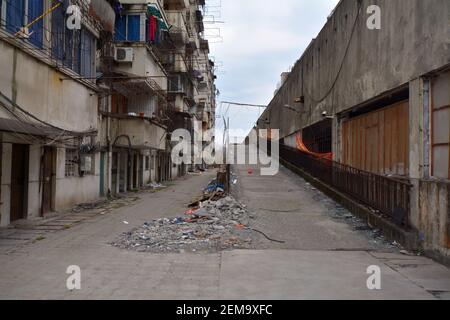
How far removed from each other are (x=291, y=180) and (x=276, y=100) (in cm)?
1514

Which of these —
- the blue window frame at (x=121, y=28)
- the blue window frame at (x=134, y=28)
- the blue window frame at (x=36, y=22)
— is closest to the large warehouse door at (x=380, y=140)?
the blue window frame at (x=36, y=22)

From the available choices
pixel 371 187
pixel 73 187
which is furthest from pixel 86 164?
pixel 371 187

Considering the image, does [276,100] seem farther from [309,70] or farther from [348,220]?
[348,220]

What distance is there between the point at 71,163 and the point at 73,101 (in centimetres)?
318

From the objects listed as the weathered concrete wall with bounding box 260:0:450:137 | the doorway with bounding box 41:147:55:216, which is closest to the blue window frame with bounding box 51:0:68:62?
the doorway with bounding box 41:147:55:216

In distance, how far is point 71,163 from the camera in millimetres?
14828

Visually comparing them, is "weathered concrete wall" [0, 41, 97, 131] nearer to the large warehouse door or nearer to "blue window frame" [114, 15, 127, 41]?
"blue window frame" [114, 15, 127, 41]

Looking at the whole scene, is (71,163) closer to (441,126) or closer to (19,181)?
(19,181)

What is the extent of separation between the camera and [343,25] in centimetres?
1358

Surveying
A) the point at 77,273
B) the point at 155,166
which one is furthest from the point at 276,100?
the point at 77,273

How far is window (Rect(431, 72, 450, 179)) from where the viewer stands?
7414 mm

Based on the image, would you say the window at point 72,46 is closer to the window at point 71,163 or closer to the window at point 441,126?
the window at point 71,163

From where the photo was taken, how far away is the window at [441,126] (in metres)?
7.41

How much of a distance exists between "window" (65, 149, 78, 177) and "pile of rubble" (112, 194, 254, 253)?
17.1ft
